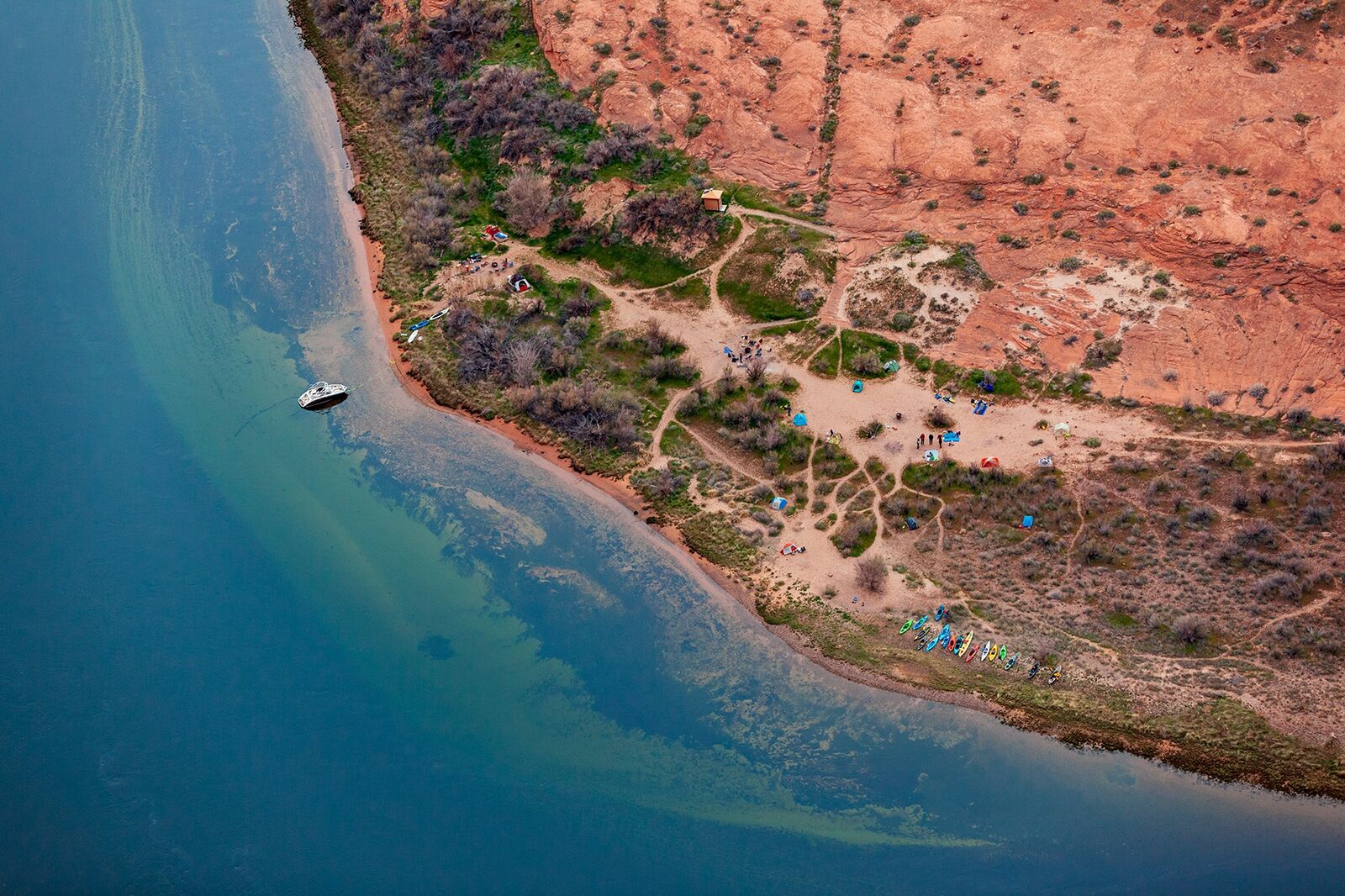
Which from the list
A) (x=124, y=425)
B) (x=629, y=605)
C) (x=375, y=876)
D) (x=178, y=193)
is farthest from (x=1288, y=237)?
(x=178, y=193)

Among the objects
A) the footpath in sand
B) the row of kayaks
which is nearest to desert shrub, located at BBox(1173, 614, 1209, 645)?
the row of kayaks

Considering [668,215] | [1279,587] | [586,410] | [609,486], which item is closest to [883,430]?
[609,486]

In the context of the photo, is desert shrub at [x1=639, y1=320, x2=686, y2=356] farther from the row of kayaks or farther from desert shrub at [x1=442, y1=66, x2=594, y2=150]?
the row of kayaks

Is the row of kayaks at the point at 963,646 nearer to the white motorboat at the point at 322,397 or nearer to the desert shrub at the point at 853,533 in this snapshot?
the desert shrub at the point at 853,533

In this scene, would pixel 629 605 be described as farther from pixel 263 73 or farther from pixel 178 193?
pixel 263 73

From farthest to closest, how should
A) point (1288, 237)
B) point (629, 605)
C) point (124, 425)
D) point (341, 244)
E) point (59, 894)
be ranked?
point (341, 244), point (124, 425), point (1288, 237), point (629, 605), point (59, 894)

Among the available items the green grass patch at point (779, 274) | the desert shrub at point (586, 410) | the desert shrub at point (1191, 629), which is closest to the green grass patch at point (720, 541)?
the desert shrub at point (586, 410)
